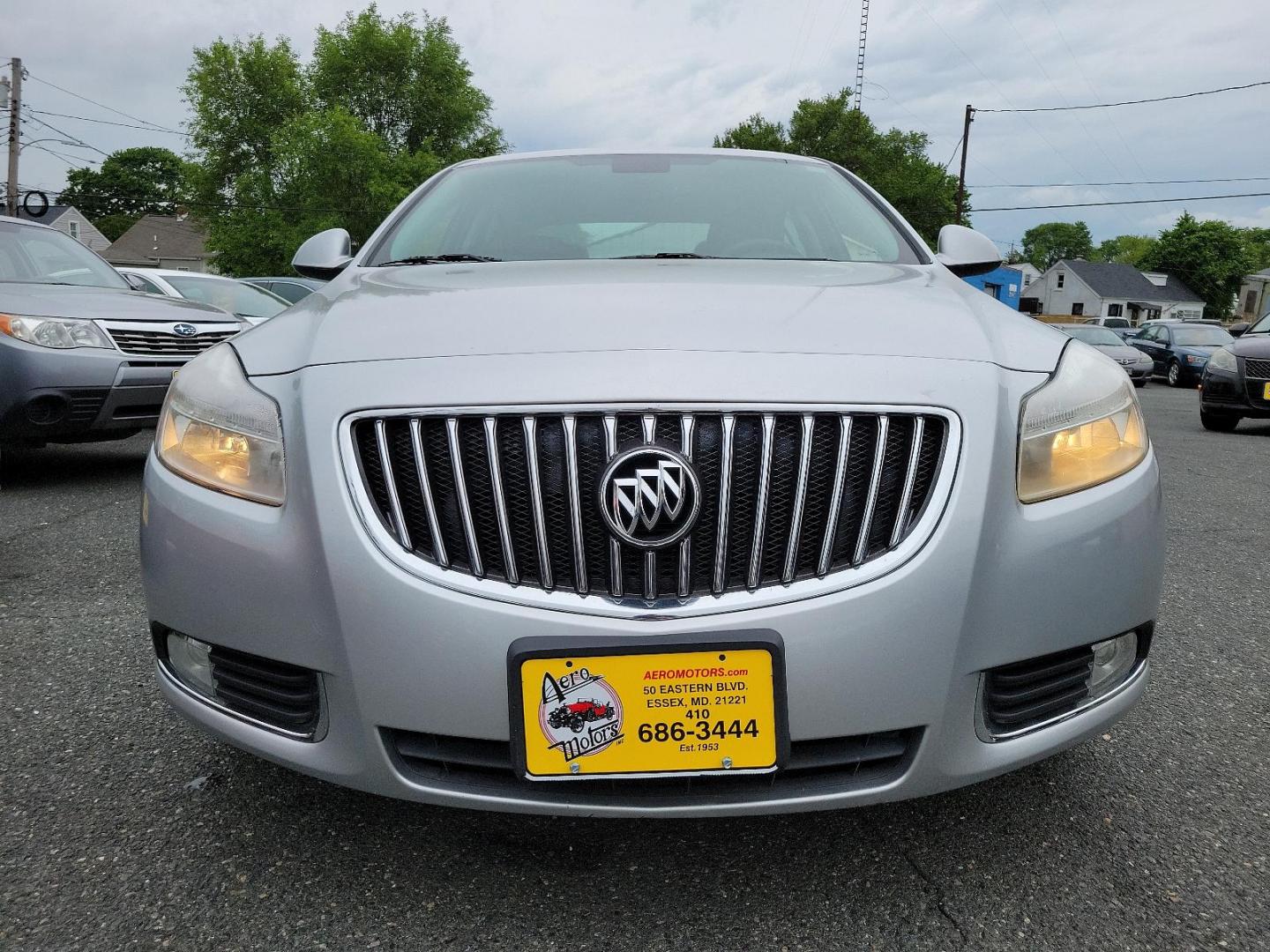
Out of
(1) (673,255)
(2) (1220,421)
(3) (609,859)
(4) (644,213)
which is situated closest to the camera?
(3) (609,859)

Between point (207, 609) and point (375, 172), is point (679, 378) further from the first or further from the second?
point (375, 172)

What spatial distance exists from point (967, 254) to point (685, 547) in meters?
1.68

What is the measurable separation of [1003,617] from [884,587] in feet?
0.68

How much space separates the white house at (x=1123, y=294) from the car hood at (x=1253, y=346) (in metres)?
71.2

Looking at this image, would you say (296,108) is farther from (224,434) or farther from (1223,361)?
(224,434)

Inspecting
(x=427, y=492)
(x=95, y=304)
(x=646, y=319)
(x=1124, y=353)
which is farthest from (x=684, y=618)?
(x=1124, y=353)

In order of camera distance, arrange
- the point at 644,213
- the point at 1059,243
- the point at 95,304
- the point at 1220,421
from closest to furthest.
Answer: the point at 644,213 < the point at 95,304 < the point at 1220,421 < the point at 1059,243

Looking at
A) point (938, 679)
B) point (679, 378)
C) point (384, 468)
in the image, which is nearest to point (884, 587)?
point (938, 679)

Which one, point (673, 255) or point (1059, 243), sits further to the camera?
point (1059, 243)

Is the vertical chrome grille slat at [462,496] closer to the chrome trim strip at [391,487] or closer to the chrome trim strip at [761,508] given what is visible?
the chrome trim strip at [391,487]

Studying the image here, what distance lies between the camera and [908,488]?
148 cm

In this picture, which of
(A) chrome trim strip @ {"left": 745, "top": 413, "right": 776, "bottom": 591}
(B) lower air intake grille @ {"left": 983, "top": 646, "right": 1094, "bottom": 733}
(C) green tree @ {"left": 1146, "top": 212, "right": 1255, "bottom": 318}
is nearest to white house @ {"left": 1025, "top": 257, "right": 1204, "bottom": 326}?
(C) green tree @ {"left": 1146, "top": 212, "right": 1255, "bottom": 318}

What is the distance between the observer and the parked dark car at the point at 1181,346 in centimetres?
2025

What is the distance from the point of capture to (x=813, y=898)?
5.34ft
